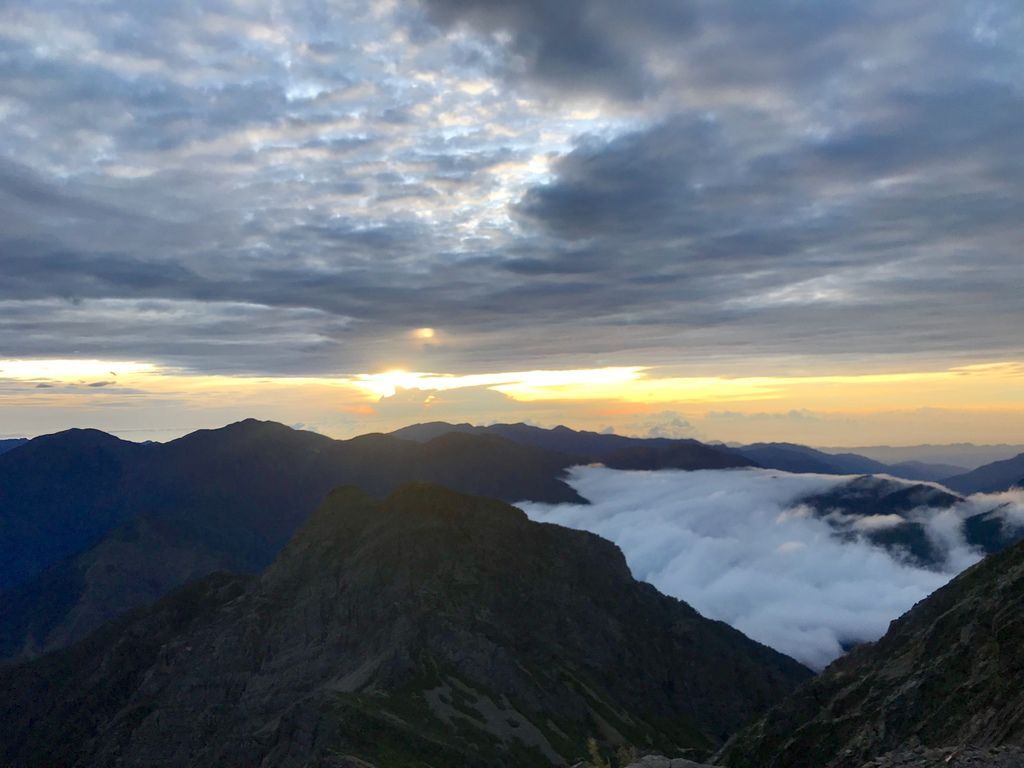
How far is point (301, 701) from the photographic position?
18638 centimetres

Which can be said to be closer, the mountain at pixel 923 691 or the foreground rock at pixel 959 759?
the foreground rock at pixel 959 759

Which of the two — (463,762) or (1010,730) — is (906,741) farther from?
(463,762)

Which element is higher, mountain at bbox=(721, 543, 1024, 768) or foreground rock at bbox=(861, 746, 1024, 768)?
foreground rock at bbox=(861, 746, 1024, 768)

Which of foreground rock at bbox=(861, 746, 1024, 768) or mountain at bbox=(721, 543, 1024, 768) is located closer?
foreground rock at bbox=(861, 746, 1024, 768)

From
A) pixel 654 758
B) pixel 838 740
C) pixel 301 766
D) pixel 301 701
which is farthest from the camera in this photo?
pixel 301 701

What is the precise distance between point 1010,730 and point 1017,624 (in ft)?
101

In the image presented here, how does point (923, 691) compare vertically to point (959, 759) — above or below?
below

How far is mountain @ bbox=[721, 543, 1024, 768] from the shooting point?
94.2 m

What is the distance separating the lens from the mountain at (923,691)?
9425 cm

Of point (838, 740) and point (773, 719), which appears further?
point (773, 719)

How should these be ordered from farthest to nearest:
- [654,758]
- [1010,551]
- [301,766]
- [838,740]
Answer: [301,766] < [1010,551] < [838,740] < [654,758]

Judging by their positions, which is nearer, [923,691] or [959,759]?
[959,759]

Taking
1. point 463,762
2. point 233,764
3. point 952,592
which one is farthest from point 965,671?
point 233,764

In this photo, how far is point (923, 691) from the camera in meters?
110
